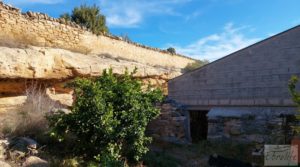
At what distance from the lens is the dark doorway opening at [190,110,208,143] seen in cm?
1240

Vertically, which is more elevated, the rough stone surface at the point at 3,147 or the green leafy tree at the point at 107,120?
the green leafy tree at the point at 107,120

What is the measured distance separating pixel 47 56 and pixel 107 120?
4.56m

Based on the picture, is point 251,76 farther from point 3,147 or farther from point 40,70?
point 3,147

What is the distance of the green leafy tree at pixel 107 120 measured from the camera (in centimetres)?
636

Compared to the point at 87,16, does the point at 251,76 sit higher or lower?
lower

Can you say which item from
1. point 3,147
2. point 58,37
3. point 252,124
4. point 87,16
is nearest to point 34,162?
point 3,147

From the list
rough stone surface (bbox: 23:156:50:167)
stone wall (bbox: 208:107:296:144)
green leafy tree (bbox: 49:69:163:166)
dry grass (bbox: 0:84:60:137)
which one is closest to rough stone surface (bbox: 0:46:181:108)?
dry grass (bbox: 0:84:60:137)

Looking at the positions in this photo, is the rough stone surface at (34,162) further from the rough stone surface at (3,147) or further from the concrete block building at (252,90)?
the concrete block building at (252,90)

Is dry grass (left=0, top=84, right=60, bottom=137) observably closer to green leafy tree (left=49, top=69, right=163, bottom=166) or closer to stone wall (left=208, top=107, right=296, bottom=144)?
green leafy tree (left=49, top=69, right=163, bottom=166)

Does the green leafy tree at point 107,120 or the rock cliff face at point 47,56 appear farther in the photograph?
the rock cliff face at point 47,56

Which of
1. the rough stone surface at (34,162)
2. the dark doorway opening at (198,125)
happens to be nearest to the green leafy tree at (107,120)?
the rough stone surface at (34,162)

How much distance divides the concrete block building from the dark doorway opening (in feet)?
2.74

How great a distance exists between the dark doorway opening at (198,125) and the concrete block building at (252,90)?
2.74 ft

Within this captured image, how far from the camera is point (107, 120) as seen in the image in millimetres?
6270
